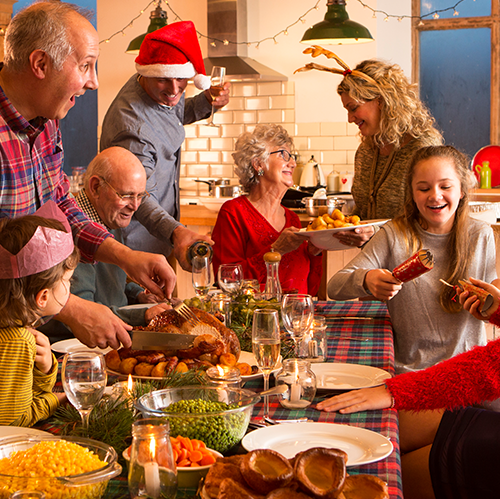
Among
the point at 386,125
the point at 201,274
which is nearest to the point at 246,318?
the point at 201,274

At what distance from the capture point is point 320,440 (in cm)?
119

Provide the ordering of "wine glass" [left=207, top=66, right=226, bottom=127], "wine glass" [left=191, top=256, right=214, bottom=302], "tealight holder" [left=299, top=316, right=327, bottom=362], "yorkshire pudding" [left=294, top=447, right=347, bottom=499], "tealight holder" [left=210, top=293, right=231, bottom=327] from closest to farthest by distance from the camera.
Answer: "yorkshire pudding" [left=294, top=447, right=347, bottom=499] < "tealight holder" [left=299, top=316, right=327, bottom=362] < "tealight holder" [left=210, top=293, right=231, bottom=327] < "wine glass" [left=191, top=256, right=214, bottom=302] < "wine glass" [left=207, top=66, right=226, bottom=127]

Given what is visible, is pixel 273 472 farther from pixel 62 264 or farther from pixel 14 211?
pixel 14 211

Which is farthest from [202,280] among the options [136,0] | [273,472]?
[136,0]

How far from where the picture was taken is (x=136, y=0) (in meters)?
6.95

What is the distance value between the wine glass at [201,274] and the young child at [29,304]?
681 mm

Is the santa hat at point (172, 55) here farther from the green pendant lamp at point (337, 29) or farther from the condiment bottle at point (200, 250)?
the green pendant lamp at point (337, 29)

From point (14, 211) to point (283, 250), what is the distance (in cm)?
132

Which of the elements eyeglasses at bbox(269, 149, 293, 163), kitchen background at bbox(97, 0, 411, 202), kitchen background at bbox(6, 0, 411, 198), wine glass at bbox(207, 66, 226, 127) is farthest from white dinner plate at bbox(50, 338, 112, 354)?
kitchen background at bbox(97, 0, 411, 202)

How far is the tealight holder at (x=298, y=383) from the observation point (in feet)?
4.58

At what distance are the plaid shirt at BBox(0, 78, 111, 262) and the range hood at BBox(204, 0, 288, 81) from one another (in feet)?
14.4

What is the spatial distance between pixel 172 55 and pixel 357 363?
206 cm

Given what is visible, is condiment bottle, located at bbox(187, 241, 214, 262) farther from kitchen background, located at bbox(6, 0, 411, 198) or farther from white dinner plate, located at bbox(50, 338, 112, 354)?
kitchen background, located at bbox(6, 0, 411, 198)

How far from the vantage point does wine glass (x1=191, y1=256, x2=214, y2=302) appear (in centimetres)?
209
